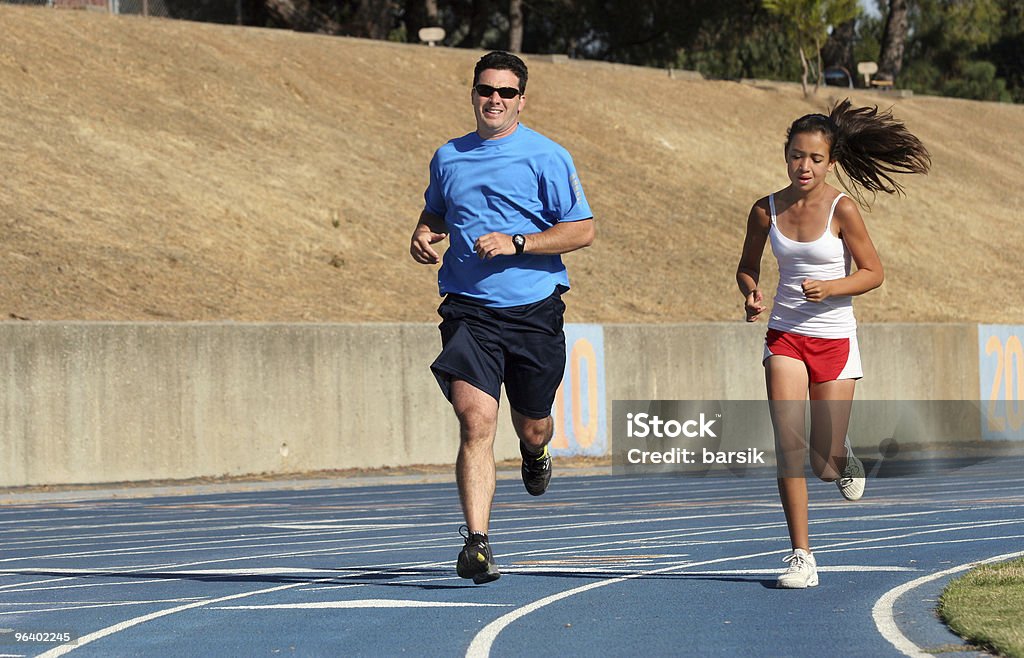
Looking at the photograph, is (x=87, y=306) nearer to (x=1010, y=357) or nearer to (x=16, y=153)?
(x=16, y=153)

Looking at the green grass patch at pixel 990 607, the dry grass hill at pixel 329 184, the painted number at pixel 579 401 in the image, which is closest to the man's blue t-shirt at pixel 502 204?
the green grass patch at pixel 990 607

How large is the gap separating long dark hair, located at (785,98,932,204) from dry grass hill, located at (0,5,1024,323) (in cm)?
1566

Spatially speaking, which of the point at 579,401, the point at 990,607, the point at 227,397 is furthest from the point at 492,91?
the point at 579,401

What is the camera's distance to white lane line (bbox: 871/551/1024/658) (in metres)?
6.36

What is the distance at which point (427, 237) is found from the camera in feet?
26.7

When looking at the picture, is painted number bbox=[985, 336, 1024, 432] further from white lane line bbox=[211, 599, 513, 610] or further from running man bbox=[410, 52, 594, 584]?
white lane line bbox=[211, 599, 513, 610]

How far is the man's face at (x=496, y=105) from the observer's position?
26.8 ft

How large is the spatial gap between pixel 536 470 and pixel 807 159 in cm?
207

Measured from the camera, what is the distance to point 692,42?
186 ft

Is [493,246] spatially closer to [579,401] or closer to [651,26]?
[579,401]

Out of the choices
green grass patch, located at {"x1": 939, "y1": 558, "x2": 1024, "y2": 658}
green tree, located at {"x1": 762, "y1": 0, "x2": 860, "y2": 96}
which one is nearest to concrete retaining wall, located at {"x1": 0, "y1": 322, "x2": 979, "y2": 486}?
green grass patch, located at {"x1": 939, "y1": 558, "x2": 1024, "y2": 658}

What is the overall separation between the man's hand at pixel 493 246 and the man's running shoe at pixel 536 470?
128cm

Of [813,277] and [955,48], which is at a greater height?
[955,48]

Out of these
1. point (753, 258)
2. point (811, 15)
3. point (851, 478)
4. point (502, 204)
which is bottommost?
point (851, 478)
